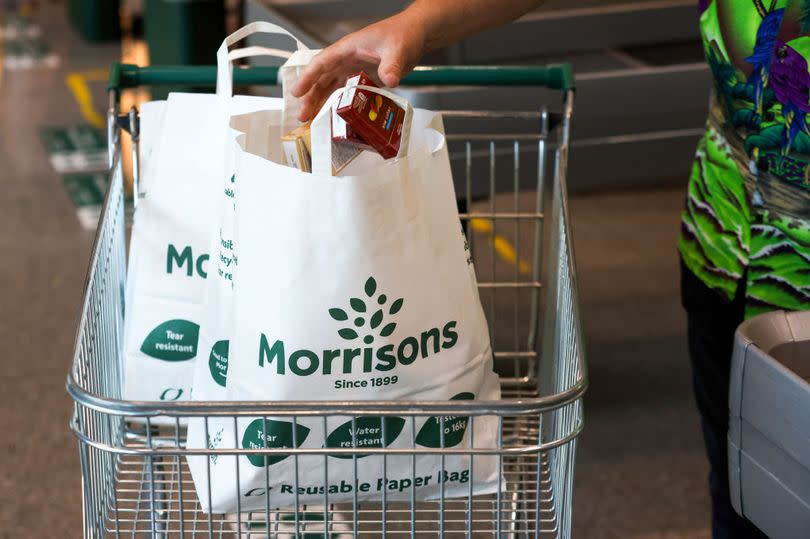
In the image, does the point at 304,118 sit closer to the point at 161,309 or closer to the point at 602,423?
the point at 161,309

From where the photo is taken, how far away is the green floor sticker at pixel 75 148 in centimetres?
435

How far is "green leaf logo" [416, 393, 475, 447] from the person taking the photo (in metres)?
1.17

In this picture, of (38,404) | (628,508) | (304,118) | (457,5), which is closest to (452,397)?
(304,118)

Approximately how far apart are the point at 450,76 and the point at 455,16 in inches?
9.2

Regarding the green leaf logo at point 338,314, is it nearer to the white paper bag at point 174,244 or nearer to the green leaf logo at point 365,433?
the green leaf logo at point 365,433

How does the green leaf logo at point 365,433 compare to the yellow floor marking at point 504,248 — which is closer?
the green leaf logo at point 365,433

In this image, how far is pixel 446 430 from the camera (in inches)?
46.9

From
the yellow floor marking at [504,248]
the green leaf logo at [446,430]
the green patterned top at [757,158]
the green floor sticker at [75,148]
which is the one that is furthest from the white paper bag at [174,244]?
the green floor sticker at [75,148]

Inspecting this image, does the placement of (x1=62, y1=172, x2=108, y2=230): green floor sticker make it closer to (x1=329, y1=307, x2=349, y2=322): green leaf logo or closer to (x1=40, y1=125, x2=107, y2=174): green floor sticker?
(x1=40, y1=125, x2=107, y2=174): green floor sticker

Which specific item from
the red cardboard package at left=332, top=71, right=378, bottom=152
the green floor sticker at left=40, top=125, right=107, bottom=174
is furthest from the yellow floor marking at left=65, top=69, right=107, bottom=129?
the red cardboard package at left=332, top=71, right=378, bottom=152

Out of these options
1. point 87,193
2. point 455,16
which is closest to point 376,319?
point 455,16

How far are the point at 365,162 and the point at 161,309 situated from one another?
1.28 ft

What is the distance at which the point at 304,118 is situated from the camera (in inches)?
51.4

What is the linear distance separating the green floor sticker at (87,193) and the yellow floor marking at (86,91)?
0.60 meters
